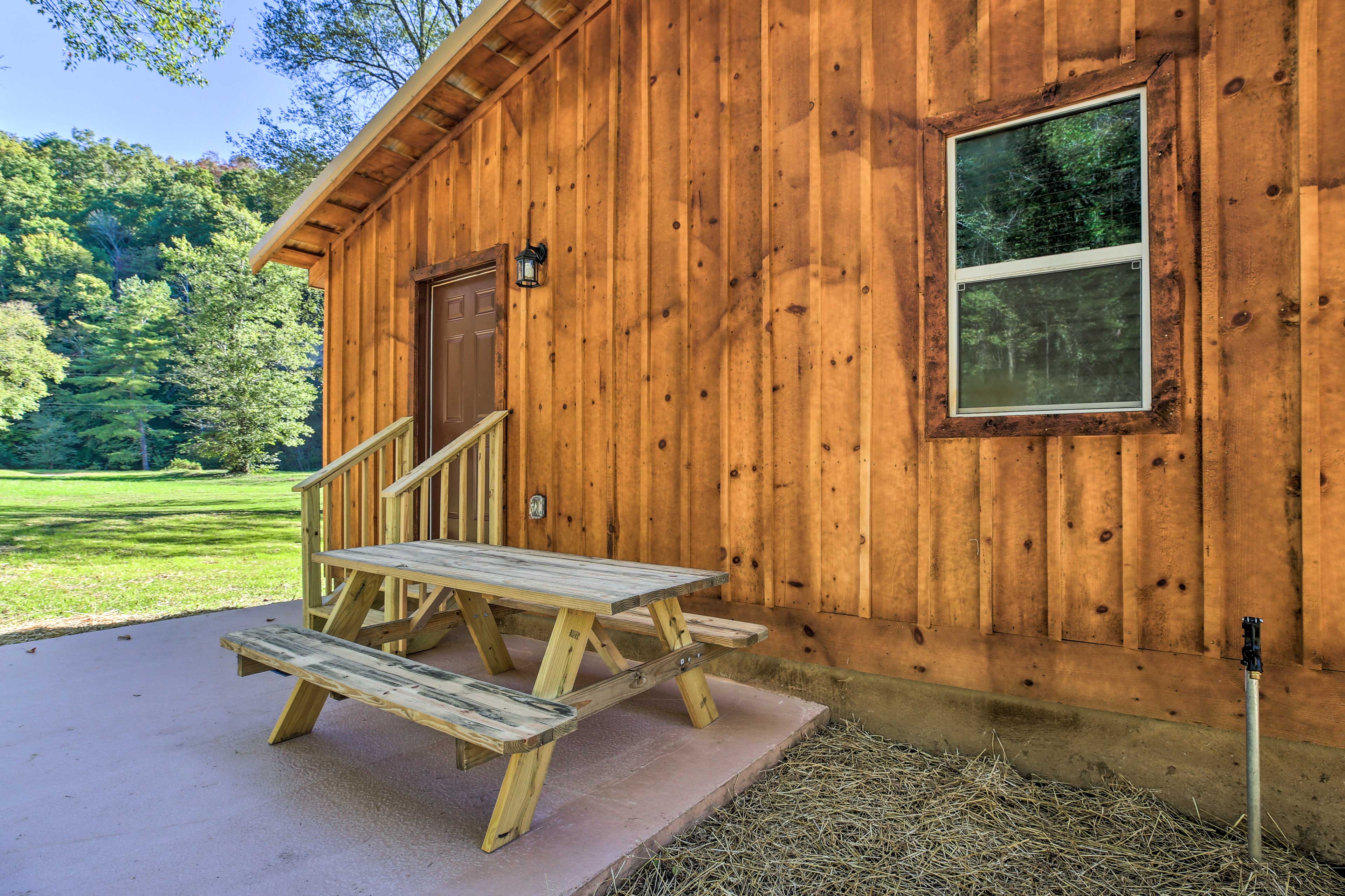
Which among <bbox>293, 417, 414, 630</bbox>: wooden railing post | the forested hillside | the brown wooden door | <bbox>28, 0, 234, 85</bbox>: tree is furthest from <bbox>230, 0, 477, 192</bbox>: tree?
the forested hillside

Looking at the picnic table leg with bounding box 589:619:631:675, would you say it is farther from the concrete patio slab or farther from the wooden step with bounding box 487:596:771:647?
the concrete patio slab

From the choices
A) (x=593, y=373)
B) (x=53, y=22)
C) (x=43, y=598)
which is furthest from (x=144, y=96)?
(x=593, y=373)

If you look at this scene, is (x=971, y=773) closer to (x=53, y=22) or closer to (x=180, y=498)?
(x=53, y=22)

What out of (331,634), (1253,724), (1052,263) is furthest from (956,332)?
(331,634)

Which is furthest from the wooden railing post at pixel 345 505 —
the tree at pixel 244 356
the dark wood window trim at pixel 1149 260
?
the tree at pixel 244 356

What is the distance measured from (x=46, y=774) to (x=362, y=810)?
3.92 feet

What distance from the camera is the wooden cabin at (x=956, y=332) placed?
6.46ft

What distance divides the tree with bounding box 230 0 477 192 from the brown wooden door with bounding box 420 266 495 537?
638cm

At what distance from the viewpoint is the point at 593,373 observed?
12.0ft

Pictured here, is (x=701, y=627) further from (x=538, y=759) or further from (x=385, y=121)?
(x=385, y=121)

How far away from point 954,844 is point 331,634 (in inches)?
89.7

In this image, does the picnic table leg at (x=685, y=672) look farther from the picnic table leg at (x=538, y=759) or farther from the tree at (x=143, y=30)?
the tree at (x=143, y=30)

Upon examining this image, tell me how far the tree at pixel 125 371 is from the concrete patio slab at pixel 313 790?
25334 millimetres

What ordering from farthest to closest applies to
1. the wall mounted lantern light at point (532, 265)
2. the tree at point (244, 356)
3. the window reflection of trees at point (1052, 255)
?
the tree at point (244, 356) < the wall mounted lantern light at point (532, 265) < the window reflection of trees at point (1052, 255)
